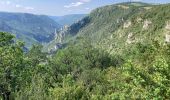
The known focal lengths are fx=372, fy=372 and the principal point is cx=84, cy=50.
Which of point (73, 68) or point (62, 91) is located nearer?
point (62, 91)

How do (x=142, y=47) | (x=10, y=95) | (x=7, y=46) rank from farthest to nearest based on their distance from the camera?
(x=142, y=47) < (x=7, y=46) < (x=10, y=95)

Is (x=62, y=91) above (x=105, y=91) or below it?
above

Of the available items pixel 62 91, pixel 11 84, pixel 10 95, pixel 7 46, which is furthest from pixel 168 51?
pixel 7 46

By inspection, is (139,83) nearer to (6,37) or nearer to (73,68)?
(6,37)

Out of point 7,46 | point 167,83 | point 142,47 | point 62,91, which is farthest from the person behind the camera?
point 142,47

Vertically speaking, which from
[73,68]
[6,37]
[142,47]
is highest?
[6,37]

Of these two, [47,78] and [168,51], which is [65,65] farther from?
[168,51]

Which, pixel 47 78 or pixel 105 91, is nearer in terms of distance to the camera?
pixel 105 91

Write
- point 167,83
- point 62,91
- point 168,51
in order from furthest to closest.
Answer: point 62,91 → point 168,51 → point 167,83

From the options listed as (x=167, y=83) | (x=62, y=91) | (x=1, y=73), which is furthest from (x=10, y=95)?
(x=167, y=83)
